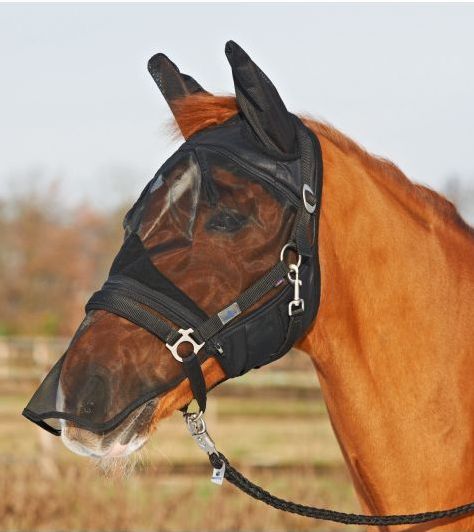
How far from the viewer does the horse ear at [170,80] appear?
11.3 ft

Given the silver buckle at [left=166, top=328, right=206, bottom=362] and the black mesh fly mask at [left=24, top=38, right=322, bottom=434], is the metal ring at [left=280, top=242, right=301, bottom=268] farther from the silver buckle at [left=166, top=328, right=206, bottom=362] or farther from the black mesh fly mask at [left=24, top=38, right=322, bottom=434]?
the silver buckle at [left=166, top=328, right=206, bottom=362]

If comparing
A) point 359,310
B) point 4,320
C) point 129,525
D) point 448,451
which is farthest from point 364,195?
point 4,320

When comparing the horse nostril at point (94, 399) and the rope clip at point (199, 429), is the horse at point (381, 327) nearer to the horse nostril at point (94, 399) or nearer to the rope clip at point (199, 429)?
the rope clip at point (199, 429)

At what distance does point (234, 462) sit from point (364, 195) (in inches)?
334

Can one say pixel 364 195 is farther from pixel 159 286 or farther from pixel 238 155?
pixel 159 286

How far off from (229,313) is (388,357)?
0.64 m

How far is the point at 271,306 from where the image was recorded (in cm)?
309

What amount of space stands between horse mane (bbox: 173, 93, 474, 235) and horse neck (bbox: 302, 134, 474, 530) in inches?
4.2

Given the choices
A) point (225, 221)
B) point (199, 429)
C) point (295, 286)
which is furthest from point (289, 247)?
point (199, 429)

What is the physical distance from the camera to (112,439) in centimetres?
290

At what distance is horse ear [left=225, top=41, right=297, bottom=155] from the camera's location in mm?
3021

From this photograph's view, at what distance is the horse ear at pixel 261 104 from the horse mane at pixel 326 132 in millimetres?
184

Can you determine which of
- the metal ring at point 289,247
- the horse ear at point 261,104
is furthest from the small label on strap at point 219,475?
the horse ear at point 261,104

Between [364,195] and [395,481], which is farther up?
[364,195]
